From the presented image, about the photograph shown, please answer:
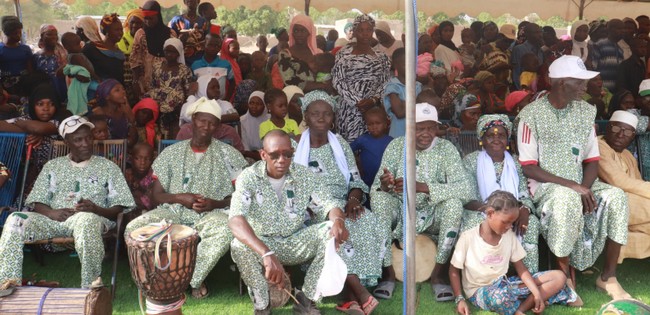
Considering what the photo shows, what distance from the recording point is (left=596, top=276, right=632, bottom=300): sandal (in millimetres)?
5289

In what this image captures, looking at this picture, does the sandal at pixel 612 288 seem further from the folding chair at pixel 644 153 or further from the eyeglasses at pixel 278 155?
the eyeglasses at pixel 278 155

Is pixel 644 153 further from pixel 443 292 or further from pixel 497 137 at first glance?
pixel 443 292

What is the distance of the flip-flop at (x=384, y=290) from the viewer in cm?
527

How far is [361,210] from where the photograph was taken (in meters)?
5.37

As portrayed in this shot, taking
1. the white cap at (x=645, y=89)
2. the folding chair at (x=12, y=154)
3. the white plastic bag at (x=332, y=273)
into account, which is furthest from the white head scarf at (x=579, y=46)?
the folding chair at (x=12, y=154)

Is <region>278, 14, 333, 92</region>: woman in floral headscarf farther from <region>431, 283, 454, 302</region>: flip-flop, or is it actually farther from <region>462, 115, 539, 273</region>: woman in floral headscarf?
<region>431, 283, 454, 302</region>: flip-flop

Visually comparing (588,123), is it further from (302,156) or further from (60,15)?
(60,15)

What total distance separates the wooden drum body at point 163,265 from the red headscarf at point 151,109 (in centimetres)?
307

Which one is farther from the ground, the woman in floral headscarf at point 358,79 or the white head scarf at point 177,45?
the white head scarf at point 177,45

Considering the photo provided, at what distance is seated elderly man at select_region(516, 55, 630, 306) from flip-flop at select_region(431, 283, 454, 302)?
82cm

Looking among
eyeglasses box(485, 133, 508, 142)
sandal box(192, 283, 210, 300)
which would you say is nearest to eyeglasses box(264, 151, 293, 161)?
sandal box(192, 283, 210, 300)

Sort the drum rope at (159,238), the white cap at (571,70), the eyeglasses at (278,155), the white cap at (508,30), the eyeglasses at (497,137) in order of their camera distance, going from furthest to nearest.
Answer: the white cap at (508,30)
the eyeglasses at (497,137)
the white cap at (571,70)
the eyeglasses at (278,155)
the drum rope at (159,238)

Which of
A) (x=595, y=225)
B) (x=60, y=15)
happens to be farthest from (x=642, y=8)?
(x=60, y=15)

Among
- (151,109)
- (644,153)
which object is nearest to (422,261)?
(644,153)
